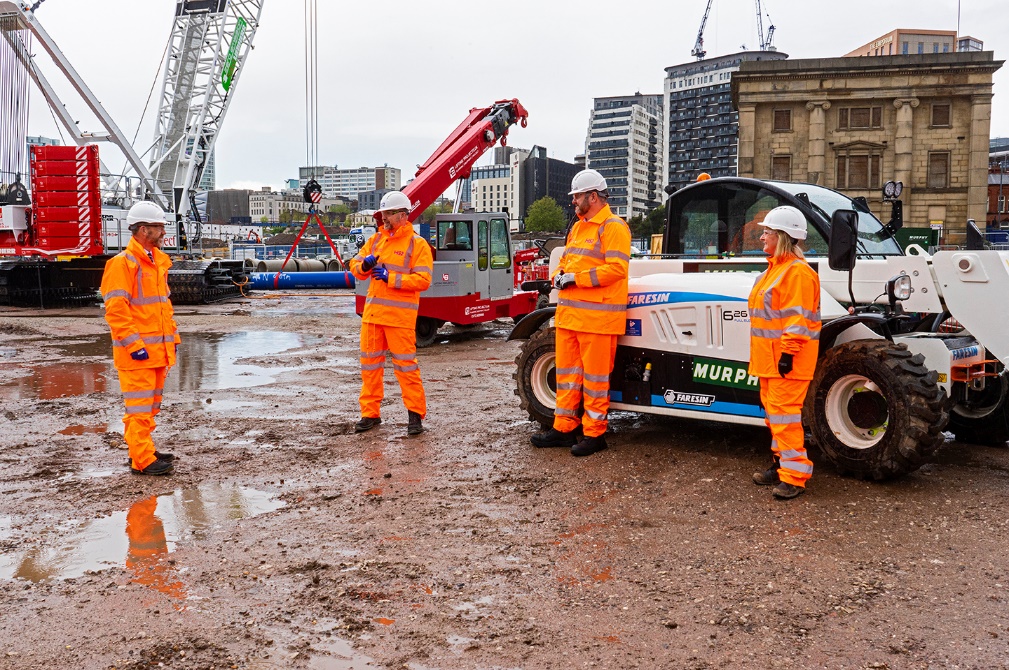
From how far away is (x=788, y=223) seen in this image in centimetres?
545

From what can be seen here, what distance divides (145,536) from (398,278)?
306 cm

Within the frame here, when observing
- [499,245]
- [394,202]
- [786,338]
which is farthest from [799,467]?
[499,245]

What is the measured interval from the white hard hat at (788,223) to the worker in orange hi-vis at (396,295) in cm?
305

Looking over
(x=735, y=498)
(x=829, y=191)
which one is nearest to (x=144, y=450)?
(x=735, y=498)

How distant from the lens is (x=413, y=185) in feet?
50.0

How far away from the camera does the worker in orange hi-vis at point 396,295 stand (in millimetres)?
7453

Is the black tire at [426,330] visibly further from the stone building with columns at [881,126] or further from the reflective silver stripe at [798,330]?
the stone building with columns at [881,126]

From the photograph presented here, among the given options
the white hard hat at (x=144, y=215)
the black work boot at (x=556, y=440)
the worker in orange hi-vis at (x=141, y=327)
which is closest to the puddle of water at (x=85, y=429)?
the worker in orange hi-vis at (x=141, y=327)

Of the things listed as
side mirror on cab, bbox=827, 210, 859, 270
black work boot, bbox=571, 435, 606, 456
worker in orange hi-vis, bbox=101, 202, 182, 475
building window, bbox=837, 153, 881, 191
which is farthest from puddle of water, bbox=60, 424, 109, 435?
building window, bbox=837, 153, 881, 191

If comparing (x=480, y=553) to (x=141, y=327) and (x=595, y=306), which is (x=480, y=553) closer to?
(x=595, y=306)

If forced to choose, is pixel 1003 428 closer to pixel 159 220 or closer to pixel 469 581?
pixel 469 581

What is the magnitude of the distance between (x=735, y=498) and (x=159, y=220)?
14.9ft

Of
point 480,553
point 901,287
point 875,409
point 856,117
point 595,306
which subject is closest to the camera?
point 480,553

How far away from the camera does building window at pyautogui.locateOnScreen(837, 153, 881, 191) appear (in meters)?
63.0
